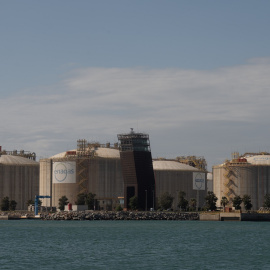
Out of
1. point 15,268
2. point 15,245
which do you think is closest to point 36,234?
point 15,245

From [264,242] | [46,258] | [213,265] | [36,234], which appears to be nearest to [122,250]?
[46,258]

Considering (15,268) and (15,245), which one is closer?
(15,268)

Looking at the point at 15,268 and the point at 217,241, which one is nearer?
the point at 15,268

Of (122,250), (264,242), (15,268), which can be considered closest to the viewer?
(15,268)

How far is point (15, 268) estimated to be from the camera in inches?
3871

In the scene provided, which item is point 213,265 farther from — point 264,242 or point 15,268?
point 264,242

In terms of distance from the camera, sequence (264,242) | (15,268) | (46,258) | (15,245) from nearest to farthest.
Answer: (15,268) → (46,258) → (15,245) → (264,242)

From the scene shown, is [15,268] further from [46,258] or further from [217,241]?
[217,241]

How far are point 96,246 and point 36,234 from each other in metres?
41.8

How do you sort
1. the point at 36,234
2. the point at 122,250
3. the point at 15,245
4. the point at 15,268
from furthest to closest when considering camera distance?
the point at 36,234, the point at 15,245, the point at 122,250, the point at 15,268

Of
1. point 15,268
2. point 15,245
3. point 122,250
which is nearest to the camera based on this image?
point 15,268

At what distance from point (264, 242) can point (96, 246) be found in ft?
109

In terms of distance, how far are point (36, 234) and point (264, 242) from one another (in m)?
52.4

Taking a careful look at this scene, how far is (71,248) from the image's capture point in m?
127
